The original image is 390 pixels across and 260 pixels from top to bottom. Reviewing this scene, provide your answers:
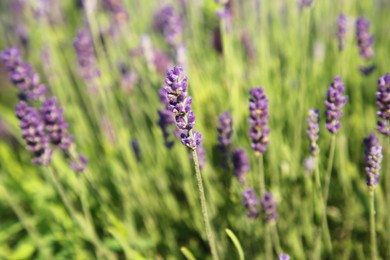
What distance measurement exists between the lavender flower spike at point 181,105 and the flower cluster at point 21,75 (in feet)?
3.31

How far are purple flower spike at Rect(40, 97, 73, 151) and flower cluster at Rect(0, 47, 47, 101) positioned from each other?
0.88 ft

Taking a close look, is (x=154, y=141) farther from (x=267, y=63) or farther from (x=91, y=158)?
(x=267, y=63)

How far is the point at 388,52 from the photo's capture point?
312 centimetres

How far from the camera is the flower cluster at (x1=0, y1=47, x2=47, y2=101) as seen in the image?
1787mm

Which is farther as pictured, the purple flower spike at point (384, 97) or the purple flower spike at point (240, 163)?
the purple flower spike at point (240, 163)

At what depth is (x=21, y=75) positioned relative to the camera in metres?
1.84

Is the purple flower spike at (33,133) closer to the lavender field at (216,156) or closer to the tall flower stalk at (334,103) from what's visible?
the lavender field at (216,156)

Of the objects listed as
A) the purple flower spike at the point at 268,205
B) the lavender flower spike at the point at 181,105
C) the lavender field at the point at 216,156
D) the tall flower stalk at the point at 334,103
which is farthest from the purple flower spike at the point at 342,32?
the lavender flower spike at the point at 181,105

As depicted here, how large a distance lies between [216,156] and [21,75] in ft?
4.31

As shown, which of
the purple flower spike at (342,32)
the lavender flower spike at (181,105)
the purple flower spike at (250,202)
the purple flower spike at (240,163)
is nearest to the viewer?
the lavender flower spike at (181,105)

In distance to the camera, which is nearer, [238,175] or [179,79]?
[179,79]

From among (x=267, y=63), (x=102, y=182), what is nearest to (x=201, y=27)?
(x=267, y=63)

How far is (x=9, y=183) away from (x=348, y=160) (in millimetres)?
2177

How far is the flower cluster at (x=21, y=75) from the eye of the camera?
5.86ft
